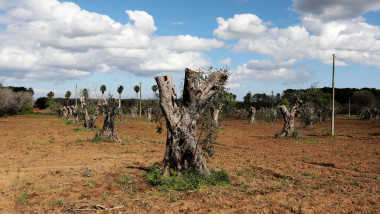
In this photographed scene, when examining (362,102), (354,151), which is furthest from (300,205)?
(362,102)

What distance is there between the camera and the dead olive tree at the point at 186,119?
26.4 feet

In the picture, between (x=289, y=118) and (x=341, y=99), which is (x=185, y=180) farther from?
(x=341, y=99)

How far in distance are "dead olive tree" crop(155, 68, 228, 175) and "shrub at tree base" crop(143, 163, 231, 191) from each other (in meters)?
0.20

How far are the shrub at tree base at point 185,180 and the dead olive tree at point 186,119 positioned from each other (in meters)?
0.20

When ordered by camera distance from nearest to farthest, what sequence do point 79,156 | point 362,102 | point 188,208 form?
1. point 188,208
2. point 79,156
3. point 362,102

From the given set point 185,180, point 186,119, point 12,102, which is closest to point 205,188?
point 185,180

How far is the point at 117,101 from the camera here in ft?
58.7

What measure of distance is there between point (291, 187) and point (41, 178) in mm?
7290

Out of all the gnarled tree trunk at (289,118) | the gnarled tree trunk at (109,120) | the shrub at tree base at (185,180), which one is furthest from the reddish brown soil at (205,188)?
the gnarled tree trunk at (289,118)

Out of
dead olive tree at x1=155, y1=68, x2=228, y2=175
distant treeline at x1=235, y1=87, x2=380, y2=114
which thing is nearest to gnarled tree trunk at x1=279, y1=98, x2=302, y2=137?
dead olive tree at x1=155, y1=68, x2=228, y2=175

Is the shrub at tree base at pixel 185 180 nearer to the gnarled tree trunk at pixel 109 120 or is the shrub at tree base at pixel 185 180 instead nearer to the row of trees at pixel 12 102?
the gnarled tree trunk at pixel 109 120

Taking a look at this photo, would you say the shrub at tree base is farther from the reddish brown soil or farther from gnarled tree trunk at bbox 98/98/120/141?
gnarled tree trunk at bbox 98/98/120/141

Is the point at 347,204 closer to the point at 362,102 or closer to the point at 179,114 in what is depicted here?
the point at 179,114

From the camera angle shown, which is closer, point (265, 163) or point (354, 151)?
point (265, 163)
